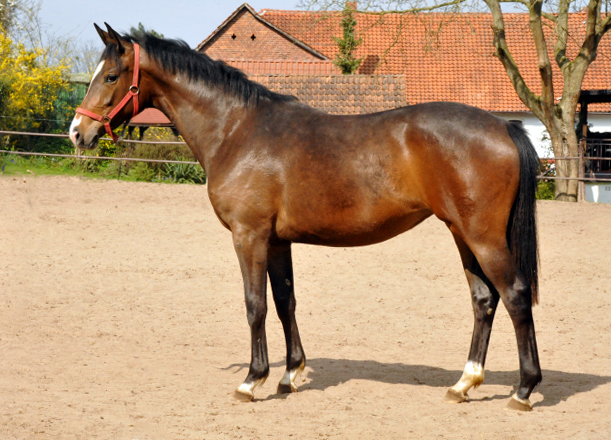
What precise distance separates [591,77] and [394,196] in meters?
26.9

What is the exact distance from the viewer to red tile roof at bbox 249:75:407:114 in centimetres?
2078

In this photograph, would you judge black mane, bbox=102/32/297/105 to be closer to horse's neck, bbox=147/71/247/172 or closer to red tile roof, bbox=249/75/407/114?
horse's neck, bbox=147/71/247/172

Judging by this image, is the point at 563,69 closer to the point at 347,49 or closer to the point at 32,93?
the point at 347,49

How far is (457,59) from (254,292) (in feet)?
87.9

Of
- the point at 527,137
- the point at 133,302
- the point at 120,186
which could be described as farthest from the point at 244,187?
the point at 120,186

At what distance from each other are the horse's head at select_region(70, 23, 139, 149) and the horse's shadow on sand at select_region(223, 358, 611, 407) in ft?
7.23

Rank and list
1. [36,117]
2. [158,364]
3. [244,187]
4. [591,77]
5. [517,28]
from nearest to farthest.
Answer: [244,187]
[158,364]
[36,117]
[591,77]
[517,28]

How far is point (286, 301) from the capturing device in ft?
15.5

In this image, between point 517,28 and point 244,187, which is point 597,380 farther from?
point 517,28

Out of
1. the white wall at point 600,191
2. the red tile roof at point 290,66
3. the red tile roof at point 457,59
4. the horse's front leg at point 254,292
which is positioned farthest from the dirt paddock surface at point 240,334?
the red tile roof at point 457,59

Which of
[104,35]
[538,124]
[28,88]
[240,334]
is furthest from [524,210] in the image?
[538,124]

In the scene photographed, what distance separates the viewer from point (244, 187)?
4320 millimetres

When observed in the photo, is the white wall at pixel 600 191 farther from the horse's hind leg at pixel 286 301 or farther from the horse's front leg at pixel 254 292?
the horse's front leg at pixel 254 292

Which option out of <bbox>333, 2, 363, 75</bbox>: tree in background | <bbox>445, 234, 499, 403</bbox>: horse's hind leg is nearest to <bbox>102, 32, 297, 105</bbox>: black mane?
<bbox>445, 234, 499, 403</bbox>: horse's hind leg
